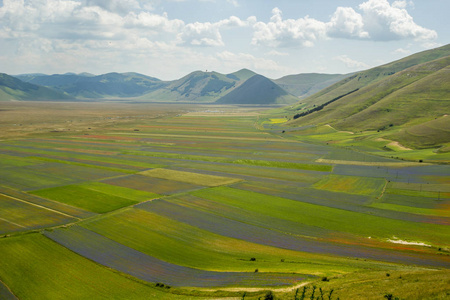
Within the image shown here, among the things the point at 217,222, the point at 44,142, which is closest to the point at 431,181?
the point at 217,222

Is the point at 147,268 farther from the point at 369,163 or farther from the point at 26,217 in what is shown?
the point at 369,163

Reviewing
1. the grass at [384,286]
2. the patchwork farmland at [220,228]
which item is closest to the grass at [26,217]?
the patchwork farmland at [220,228]

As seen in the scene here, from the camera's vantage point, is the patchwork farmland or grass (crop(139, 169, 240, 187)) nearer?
the patchwork farmland

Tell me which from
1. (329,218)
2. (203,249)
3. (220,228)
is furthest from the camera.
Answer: (329,218)

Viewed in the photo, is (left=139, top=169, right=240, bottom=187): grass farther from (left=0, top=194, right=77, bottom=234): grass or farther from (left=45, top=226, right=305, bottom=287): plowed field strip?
(left=45, top=226, right=305, bottom=287): plowed field strip

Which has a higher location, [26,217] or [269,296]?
[269,296]

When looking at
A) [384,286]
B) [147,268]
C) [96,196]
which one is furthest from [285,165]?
[384,286]

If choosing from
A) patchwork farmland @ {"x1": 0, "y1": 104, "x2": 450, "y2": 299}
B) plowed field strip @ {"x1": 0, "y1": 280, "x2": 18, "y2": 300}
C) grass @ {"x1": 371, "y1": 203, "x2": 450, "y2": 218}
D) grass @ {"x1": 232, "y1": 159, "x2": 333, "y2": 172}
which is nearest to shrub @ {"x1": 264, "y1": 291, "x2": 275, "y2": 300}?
patchwork farmland @ {"x1": 0, "y1": 104, "x2": 450, "y2": 299}
